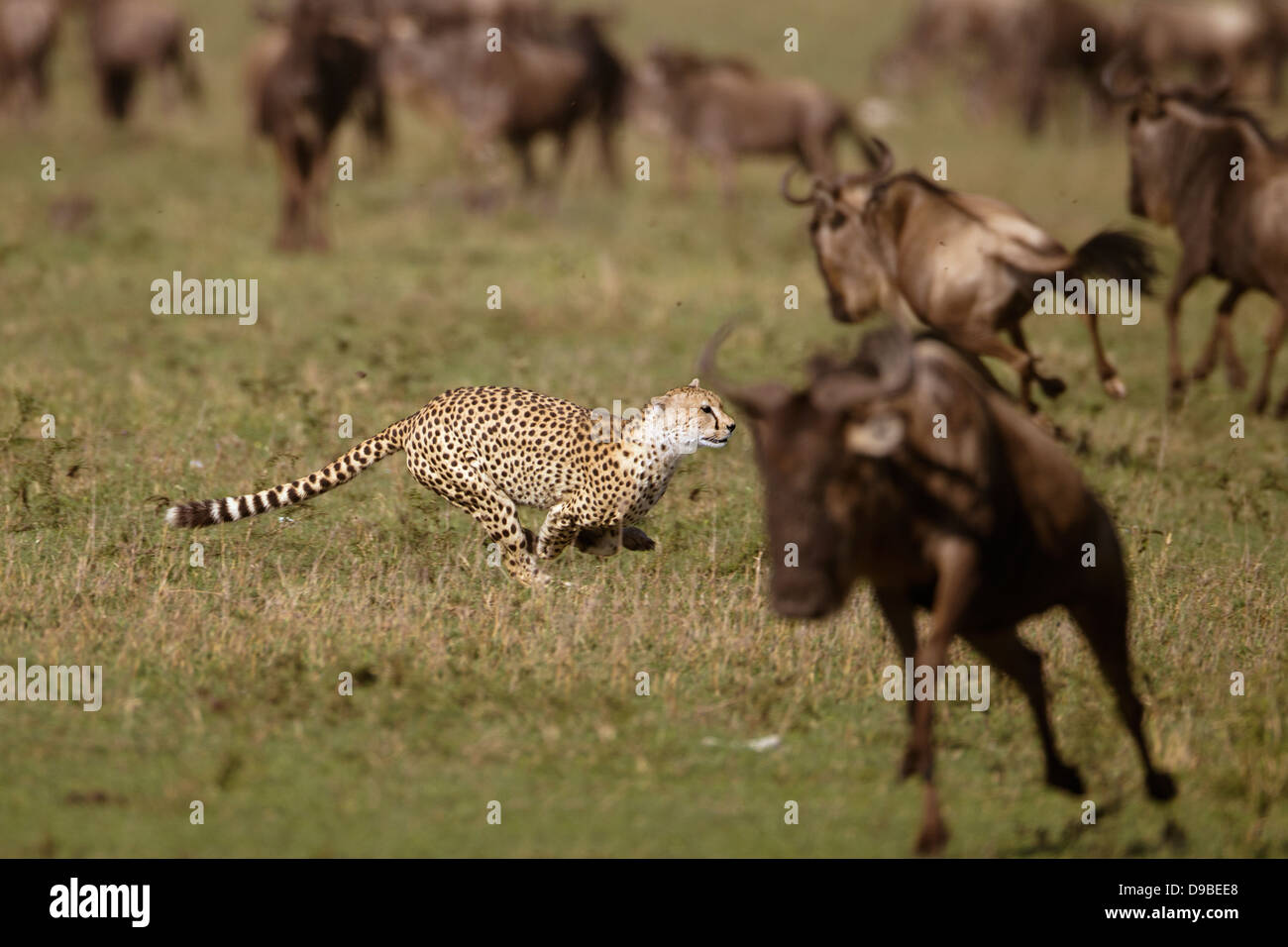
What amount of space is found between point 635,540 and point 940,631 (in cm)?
299

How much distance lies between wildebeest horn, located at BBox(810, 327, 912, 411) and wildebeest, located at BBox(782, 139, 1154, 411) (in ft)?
16.2

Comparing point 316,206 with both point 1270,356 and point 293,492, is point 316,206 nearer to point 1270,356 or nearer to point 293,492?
point 1270,356

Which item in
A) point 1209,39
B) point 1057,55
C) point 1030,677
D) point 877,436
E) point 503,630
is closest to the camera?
point 877,436

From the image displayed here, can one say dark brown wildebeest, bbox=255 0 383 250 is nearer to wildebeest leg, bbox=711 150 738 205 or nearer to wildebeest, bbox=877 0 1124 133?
wildebeest leg, bbox=711 150 738 205

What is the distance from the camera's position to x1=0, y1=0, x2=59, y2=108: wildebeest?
2588 centimetres

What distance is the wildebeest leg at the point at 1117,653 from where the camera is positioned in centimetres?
574

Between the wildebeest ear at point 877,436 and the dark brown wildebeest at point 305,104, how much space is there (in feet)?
44.1

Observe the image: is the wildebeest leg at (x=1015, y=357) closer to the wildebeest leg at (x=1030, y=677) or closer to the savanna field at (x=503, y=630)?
the savanna field at (x=503, y=630)

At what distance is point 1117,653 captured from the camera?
5.79m

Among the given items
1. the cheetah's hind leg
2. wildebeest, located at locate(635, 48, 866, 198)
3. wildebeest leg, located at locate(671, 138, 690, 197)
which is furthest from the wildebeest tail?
wildebeest leg, located at locate(671, 138, 690, 197)

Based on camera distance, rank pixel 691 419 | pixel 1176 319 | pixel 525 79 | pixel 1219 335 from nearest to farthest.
→ pixel 691 419 < pixel 1176 319 < pixel 1219 335 < pixel 525 79

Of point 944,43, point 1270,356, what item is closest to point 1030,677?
point 1270,356

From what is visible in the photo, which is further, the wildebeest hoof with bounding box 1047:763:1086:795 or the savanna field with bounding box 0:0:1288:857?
the wildebeest hoof with bounding box 1047:763:1086:795

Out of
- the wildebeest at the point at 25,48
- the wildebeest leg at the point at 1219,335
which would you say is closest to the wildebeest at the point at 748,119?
the wildebeest at the point at 25,48
